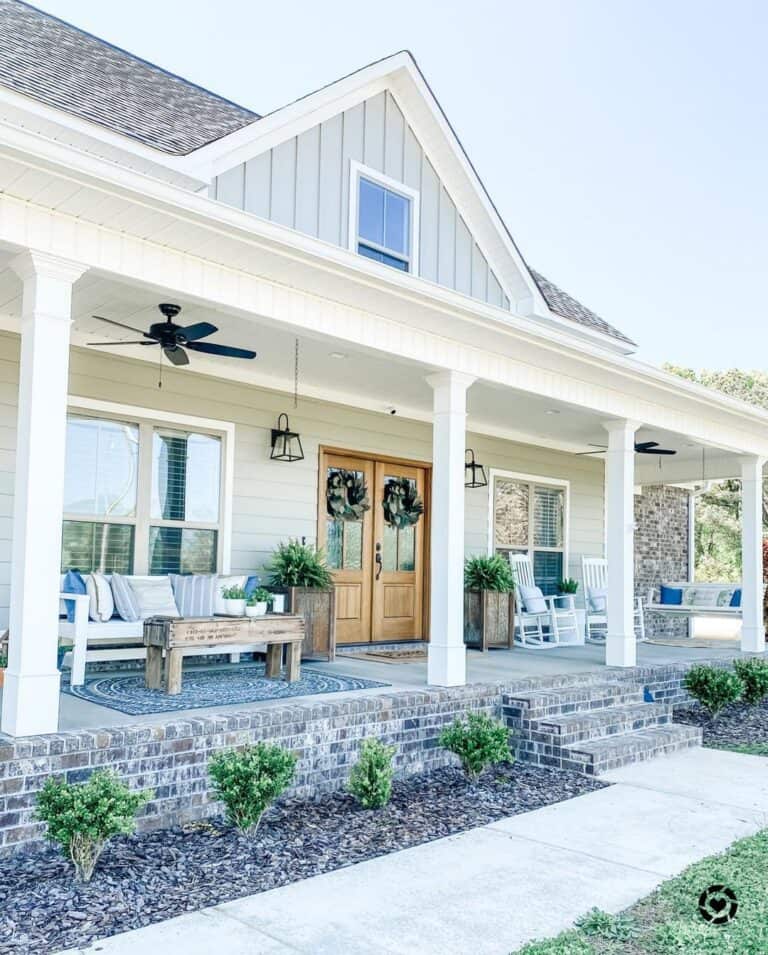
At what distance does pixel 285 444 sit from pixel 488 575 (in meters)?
2.63

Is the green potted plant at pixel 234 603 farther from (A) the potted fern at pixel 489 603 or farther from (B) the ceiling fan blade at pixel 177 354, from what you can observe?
(A) the potted fern at pixel 489 603

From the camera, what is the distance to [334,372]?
752 centimetres

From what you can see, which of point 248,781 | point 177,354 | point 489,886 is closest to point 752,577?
point 177,354

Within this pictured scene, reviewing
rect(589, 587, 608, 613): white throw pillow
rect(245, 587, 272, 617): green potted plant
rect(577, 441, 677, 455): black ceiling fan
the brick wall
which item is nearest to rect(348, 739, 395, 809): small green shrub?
rect(245, 587, 272, 617): green potted plant

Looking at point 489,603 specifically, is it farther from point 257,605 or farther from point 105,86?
point 105,86

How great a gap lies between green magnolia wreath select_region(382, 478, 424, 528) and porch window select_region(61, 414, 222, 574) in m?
2.16

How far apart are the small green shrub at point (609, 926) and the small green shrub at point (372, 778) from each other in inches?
63.1

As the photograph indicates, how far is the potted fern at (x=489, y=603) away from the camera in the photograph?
8992mm

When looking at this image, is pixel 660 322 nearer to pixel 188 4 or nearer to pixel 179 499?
pixel 188 4

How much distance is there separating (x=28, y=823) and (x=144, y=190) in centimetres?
292

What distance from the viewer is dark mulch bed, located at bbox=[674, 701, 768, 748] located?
6.86 meters

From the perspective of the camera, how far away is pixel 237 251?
4824 millimetres

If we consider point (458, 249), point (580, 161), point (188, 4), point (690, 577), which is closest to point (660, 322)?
point (580, 161)

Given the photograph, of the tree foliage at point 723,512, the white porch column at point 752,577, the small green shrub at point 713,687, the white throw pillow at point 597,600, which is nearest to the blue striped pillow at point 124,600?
the small green shrub at point 713,687
